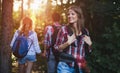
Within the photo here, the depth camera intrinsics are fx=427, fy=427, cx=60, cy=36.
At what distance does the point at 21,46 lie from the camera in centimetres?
1043

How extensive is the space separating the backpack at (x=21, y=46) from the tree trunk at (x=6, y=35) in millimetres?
2716

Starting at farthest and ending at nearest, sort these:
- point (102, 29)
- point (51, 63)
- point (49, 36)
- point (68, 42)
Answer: point (102, 29), point (49, 36), point (51, 63), point (68, 42)

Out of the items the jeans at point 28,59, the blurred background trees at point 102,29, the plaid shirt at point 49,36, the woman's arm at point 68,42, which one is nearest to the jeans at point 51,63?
the plaid shirt at point 49,36

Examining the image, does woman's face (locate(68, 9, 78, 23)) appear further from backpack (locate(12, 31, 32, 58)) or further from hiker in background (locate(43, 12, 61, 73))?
backpack (locate(12, 31, 32, 58))

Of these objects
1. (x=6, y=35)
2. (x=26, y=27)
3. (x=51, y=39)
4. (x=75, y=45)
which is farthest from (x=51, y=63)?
(x=6, y=35)

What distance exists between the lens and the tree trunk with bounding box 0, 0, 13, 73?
1303 centimetres

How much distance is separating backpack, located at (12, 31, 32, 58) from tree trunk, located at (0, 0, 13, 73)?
272cm

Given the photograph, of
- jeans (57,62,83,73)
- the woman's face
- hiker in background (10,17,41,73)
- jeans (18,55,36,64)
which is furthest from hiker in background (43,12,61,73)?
the woman's face

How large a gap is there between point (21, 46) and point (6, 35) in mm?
3033

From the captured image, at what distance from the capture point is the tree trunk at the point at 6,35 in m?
13.0

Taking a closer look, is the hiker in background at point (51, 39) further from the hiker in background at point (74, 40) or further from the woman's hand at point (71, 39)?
the woman's hand at point (71, 39)

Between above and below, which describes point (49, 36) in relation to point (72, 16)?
below

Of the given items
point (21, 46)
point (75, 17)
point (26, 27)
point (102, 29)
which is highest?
point (75, 17)

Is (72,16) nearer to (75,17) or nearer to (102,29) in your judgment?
(75,17)
